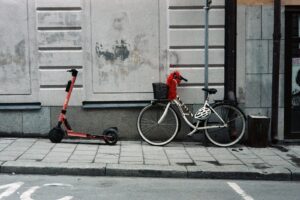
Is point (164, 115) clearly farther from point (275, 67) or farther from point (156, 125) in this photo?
point (275, 67)

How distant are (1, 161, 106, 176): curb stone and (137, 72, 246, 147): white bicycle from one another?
85.3 inches

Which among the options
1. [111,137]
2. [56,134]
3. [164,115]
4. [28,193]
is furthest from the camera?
[164,115]

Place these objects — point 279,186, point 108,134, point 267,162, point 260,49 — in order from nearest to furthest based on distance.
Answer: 1. point 279,186
2. point 267,162
3. point 108,134
4. point 260,49

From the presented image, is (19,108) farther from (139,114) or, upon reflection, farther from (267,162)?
(267,162)

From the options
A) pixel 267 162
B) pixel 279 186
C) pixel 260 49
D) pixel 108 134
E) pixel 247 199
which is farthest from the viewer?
pixel 260 49

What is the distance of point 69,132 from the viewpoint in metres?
9.09

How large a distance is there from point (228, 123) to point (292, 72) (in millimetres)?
1752

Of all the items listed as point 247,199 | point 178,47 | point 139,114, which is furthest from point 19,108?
point 247,199

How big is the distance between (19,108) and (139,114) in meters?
2.39

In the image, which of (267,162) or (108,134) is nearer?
(267,162)

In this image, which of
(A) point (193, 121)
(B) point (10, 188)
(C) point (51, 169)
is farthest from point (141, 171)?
(A) point (193, 121)

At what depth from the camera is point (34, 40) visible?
9.51m

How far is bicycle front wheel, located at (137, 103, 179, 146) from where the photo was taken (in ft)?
30.9

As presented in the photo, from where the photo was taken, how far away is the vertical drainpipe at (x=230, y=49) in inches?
374
